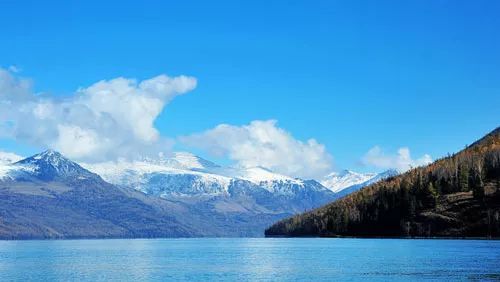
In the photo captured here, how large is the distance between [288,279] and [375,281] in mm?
17870

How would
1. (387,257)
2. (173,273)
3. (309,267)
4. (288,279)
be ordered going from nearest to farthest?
(288,279) → (173,273) → (309,267) → (387,257)

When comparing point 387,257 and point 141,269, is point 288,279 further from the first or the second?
point 387,257

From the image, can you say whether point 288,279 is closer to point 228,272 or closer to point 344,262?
point 228,272

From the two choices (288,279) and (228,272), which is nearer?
(288,279)

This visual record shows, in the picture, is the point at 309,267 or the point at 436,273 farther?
the point at 309,267

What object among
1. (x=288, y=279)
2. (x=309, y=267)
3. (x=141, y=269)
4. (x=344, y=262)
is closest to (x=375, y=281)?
(x=288, y=279)

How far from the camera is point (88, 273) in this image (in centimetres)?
16300

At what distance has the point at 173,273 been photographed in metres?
161

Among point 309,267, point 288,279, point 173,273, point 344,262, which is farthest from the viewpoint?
point 344,262

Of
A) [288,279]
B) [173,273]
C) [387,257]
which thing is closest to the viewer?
[288,279]

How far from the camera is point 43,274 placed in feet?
534

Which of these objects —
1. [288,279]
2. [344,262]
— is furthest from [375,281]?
[344,262]

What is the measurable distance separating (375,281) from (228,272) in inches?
1621

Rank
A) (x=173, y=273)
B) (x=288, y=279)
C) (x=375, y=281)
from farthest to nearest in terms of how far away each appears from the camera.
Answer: (x=173, y=273)
(x=288, y=279)
(x=375, y=281)
